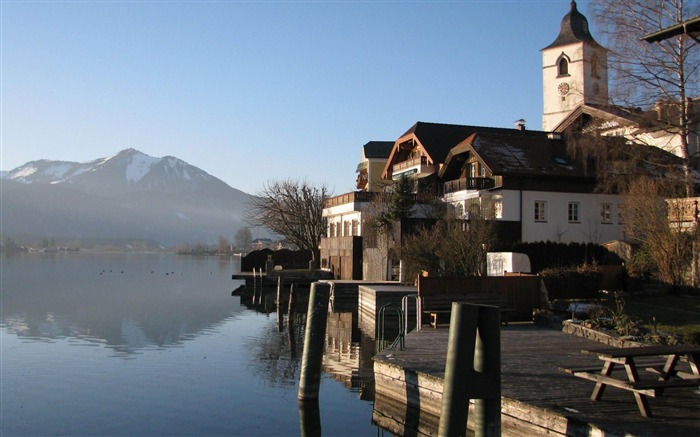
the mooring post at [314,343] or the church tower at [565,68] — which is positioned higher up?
the church tower at [565,68]

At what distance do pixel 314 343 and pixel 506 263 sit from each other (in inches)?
601

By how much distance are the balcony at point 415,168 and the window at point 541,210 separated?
389 inches

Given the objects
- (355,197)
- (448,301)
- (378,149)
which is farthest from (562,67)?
(448,301)

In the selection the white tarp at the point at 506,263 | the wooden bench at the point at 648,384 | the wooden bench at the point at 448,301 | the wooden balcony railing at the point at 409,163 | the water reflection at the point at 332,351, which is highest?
the wooden balcony railing at the point at 409,163

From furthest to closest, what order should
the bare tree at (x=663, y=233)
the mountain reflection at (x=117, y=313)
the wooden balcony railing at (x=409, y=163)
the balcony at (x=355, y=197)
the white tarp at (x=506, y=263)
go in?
the wooden balcony railing at (x=409, y=163), the balcony at (x=355, y=197), the mountain reflection at (x=117, y=313), the white tarp at (x=506, y=263), the bare tree at (x=663, y=233)

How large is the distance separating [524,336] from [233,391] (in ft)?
26.6

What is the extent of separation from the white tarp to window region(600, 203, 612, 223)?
476 inches

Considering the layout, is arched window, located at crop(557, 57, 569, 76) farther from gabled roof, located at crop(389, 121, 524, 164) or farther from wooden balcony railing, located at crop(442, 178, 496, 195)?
wooden balcony railing, located at crop(442, 178, 496, 195)

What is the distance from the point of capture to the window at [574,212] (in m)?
38.7

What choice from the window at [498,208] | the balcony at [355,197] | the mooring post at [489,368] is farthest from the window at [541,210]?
the mooring post at [489,368]

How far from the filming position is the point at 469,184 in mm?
40000

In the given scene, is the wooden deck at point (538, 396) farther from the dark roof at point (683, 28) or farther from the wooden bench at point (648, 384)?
the dark roof at point (683, 28)

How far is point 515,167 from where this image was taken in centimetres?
3853

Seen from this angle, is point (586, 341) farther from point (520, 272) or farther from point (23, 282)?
point (23, 282)
